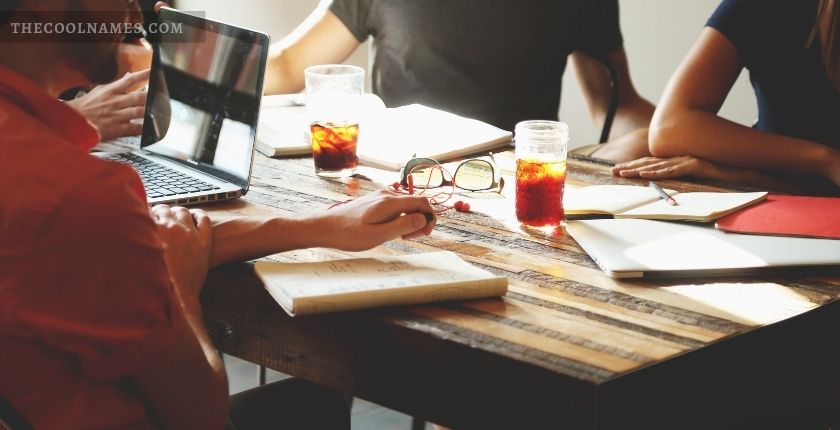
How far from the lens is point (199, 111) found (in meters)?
1.75

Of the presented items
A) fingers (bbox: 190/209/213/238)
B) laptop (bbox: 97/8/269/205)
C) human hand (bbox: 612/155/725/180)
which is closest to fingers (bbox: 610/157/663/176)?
human hand (bbox: 612/155/725/180)

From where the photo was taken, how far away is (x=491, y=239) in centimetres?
139

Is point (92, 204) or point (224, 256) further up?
point (92, 204)

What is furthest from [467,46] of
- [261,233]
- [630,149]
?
[261,233]

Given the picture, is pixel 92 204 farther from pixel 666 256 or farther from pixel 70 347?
pixel 666 256

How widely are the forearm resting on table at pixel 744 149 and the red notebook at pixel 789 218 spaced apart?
32 centimetres

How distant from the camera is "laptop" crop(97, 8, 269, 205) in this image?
160cm

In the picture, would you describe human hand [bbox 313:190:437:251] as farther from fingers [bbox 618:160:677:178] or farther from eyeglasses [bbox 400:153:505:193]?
fingers [bbox 618:160:677:178]

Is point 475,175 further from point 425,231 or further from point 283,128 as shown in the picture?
point 283,128

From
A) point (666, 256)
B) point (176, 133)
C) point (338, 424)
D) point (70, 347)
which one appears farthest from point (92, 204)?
point (176, 133)

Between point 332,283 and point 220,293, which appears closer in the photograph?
point 332,283

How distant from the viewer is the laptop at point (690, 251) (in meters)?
1.24

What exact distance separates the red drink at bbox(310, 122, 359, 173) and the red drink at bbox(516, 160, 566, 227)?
14.9 inches

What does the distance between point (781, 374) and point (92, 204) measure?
827 millimetres
